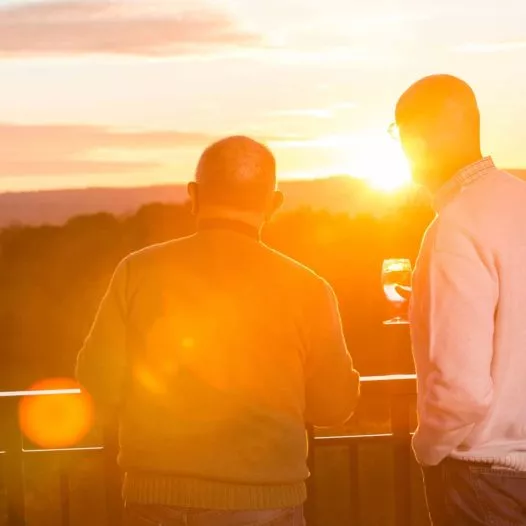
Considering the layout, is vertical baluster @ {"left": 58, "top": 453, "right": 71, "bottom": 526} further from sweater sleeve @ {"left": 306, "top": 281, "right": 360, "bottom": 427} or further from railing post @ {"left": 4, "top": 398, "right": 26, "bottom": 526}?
sweater sleeve @ {"left": 306, "top": 281, "right": 360, "bottom": 427}

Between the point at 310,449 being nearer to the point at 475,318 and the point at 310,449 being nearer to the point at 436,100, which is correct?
the point at 475,318

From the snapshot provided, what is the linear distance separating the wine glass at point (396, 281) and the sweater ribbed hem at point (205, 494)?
38.2 inches

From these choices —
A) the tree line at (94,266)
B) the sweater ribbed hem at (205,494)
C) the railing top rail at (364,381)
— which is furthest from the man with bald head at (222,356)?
the tree line at (94,266)

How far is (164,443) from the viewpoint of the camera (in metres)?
2.21

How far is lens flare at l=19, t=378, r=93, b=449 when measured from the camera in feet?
9.61

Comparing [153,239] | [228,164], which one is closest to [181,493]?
[228,164]

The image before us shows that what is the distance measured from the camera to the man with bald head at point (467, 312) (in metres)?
2.09

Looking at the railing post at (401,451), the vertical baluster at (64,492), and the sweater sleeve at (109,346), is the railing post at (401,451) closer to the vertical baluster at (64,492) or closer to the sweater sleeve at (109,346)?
the vertical baluster at (64,492)

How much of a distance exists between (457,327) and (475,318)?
0.04 m

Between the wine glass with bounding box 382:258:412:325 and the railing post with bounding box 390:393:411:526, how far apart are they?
251mm

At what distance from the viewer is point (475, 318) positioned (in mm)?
2074

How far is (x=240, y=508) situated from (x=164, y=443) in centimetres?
22

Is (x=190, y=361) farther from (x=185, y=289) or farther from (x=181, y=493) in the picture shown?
(x=181, y=493)

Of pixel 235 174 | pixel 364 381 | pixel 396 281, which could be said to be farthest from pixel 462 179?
pixel 396 281
